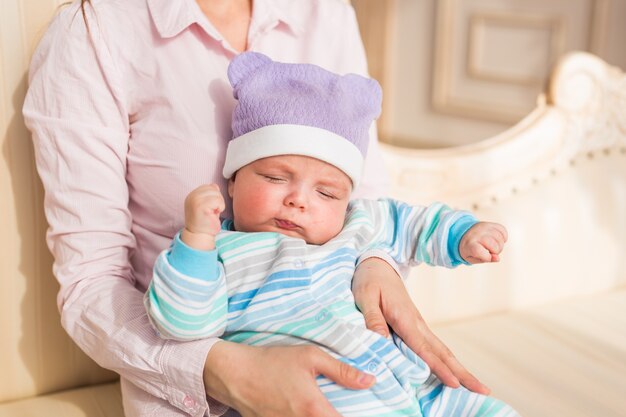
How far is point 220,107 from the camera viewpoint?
1217 millimetres

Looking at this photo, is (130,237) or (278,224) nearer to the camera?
(278,224)

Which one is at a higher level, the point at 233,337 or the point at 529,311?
the point at 233,337

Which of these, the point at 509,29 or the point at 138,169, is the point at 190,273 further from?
the point at 509,29

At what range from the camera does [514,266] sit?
1805 millimetres

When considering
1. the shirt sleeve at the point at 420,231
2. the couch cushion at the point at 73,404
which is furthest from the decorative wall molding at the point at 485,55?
the couch cushion at the point at 73,404

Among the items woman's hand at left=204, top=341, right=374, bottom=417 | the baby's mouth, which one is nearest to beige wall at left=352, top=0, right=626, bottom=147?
the baby's mouth

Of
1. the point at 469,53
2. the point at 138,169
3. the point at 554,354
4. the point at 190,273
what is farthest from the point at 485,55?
the point at 190,273

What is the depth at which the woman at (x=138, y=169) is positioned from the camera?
106 cm

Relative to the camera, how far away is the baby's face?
103cm

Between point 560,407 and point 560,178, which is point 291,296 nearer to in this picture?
point 560,407

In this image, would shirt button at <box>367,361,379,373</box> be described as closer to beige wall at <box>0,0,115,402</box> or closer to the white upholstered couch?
the white upholstered couch

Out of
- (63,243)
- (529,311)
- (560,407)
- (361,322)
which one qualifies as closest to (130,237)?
(63,243)

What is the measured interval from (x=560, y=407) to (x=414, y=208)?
1.61 feet

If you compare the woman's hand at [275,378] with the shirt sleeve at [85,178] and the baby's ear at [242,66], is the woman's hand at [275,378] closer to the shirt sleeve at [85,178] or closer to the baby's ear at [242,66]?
the shirt sleeve at [85,178]
